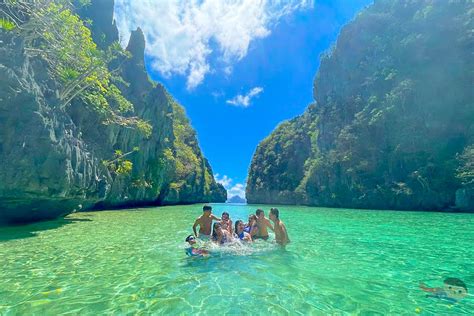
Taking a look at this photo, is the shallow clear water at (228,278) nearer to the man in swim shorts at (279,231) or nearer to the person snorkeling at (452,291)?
the person snorkeling at (452,291)

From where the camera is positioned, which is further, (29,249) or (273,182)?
(273,182)

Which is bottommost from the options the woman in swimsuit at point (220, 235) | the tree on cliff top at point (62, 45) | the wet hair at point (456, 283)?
the wet hair at point (456, 283)

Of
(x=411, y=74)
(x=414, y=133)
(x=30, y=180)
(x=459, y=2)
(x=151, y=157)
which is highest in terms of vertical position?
(x=459, y=2)

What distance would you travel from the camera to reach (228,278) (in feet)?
19.8

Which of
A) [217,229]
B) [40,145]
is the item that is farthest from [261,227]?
[40,145]

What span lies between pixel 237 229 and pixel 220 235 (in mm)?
1325

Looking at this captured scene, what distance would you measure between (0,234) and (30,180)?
251 cm

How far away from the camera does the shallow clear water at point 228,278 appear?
4.59 m

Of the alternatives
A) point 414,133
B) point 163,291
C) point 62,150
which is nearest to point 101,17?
point 62,150

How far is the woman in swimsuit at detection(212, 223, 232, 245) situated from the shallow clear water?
38 cm

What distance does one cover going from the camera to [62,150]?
542 inches

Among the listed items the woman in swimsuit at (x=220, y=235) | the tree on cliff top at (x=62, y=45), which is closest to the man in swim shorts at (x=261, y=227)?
the woman in swimsuit at (x=220, y=235)

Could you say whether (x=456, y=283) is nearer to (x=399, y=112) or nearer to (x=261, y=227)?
(x=261, y=227)

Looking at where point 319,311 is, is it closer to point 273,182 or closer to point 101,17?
point 101,17
